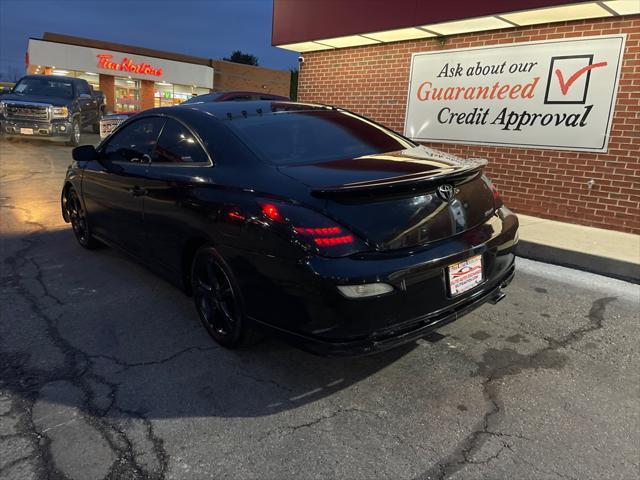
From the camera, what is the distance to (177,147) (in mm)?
3574

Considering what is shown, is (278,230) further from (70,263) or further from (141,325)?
(70,263)

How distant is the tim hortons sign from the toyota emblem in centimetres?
3273

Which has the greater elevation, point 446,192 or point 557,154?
point 557,154

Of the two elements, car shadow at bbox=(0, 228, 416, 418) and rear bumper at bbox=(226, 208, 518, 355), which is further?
car shadow at bbox=(0, 228, 416, 418)

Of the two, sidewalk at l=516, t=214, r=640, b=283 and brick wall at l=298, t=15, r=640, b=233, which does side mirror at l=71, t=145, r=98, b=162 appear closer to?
sidewalk at l=516, t=214, r=640, b=283

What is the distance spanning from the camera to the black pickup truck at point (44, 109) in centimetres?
1416

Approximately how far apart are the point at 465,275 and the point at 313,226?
95 cm

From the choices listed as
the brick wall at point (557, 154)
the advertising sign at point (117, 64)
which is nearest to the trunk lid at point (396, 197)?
the brick wall at point (557, 154)

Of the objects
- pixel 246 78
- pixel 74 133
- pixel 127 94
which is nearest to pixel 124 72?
pixel 127 94

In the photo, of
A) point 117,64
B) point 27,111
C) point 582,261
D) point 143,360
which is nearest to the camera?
point 143,360

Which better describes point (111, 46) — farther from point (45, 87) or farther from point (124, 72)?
point (45, 87)

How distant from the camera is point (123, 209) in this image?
4.18 meters

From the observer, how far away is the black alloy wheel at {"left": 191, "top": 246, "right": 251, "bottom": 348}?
9.84 ft

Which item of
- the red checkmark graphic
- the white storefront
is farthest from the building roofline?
the red checkmark graphic
